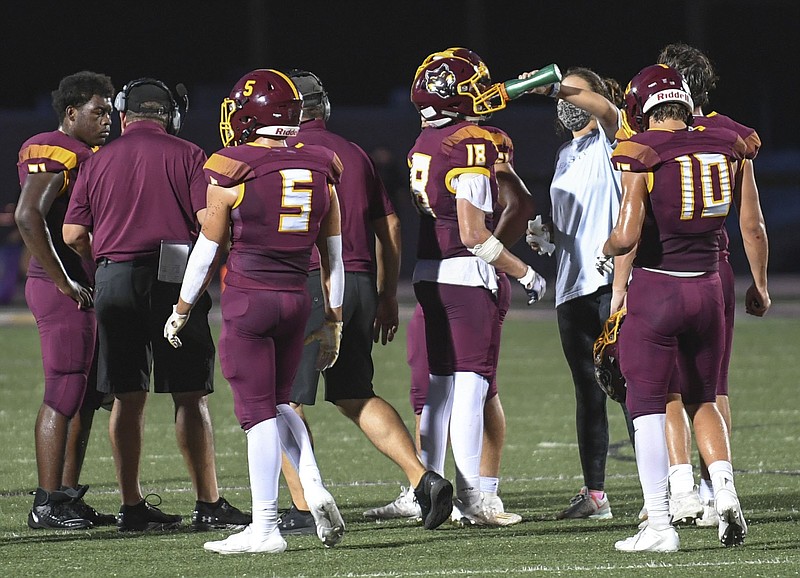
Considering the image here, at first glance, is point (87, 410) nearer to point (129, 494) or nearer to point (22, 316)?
point (129, 494)

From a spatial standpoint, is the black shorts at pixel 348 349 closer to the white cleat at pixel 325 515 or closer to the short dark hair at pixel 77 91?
the white cleat at pixel 325 515

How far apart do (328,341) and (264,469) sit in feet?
1.98

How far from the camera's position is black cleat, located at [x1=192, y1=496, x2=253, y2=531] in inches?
240

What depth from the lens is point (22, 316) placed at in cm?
1733

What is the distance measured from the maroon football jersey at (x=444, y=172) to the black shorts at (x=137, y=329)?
0.94 m

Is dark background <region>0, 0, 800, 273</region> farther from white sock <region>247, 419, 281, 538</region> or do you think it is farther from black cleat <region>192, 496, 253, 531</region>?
white sock <region>247, 419, 281, 538</region>

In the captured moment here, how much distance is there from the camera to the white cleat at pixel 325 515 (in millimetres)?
Result: 5340

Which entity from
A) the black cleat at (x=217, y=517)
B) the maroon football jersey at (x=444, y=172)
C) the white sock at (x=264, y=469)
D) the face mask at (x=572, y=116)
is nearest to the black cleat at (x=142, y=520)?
the black cleat at (x=217, y=517)

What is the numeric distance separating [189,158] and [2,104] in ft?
82.4

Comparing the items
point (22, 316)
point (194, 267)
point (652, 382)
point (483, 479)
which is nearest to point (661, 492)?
point (652, 382)

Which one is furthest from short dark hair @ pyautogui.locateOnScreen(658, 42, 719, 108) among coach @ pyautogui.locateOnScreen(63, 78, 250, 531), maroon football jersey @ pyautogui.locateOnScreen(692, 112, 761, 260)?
coach @ pyautogui.locateOnScreen(63, 78, 250, 531)

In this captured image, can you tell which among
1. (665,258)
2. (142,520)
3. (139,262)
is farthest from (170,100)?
(665,258)

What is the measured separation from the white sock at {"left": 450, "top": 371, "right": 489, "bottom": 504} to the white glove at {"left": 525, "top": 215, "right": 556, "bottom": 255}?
675mm

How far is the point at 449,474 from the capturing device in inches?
304
